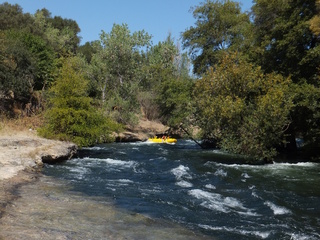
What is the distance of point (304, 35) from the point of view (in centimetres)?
1920

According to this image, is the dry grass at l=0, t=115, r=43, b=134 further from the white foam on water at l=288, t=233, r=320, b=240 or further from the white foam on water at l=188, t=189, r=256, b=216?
the white foam on water at l=288, t=233, r=320, b=240

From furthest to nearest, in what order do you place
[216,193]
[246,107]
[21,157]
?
[246,107], [21,157], [216,193]

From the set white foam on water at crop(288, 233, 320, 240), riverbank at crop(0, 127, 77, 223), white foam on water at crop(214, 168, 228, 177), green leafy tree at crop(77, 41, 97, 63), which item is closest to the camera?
white foam on water at crop(288, 233, 320, 240)

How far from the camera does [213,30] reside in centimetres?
3300

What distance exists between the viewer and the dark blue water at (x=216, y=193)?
7805mm

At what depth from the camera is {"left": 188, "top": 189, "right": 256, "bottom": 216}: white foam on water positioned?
29.8 ft

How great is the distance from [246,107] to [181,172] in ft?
18.2

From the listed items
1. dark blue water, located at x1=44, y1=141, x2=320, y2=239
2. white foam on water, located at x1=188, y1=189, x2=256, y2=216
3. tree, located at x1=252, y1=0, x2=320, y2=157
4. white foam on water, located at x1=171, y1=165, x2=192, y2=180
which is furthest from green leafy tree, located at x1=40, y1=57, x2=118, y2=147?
tree, located at x1=252, y1=0, x2=320, y2=157

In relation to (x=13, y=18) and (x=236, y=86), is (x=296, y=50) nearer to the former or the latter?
(x=236, y=86)

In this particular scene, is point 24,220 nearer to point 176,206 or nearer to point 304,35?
point 176,206

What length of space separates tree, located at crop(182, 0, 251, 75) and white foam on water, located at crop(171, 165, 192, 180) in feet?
60.1

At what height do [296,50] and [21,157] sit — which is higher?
[296,50]

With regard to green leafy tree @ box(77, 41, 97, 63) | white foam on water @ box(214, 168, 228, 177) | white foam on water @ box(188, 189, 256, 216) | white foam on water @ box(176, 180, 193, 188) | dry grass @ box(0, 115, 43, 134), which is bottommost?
white foam on water @ box(176, 180, 193, 188)

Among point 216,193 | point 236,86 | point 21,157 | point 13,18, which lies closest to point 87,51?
point 13,18
